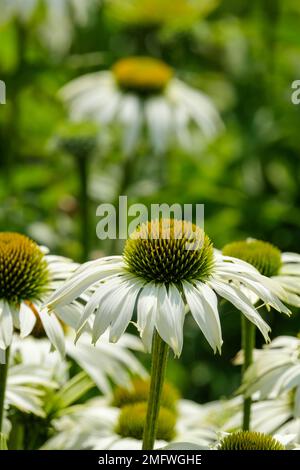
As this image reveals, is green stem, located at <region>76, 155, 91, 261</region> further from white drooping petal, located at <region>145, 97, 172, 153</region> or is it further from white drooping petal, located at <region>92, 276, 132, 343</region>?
white drooping petal, located at <region>92, 276, 132, 343</region>

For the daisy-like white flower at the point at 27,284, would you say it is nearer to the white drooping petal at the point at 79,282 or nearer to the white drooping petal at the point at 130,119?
the white drooping petal at the point at 79,282

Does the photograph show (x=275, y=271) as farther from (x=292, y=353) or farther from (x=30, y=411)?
(x=30, y=411)

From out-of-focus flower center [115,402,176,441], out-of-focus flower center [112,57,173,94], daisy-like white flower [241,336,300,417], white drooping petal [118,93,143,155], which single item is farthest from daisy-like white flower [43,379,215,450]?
out-of-focus flower center [112,57,173,94]

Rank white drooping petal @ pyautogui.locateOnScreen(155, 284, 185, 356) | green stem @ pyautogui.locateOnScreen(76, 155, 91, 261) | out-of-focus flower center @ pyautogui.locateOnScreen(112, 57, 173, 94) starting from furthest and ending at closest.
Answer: out-of-focus flower center @ pyautogui.locateOnScreen(112, 57, 173, 94) → green stem @ pyautogui.locateOnScreen(76, 155, 91, 261) → white drooping petal @ pyautogui.locateOnScreen(155, 284, 185, 356)

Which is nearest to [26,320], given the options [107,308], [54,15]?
[107,308]

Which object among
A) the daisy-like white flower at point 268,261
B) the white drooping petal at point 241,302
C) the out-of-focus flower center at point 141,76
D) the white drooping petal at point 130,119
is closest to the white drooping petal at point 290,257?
the daisy-like white flower at point 268,261

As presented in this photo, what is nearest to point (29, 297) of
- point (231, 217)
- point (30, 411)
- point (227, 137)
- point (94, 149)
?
point (30, 411)

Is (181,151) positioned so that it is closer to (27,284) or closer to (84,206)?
(84,206)
